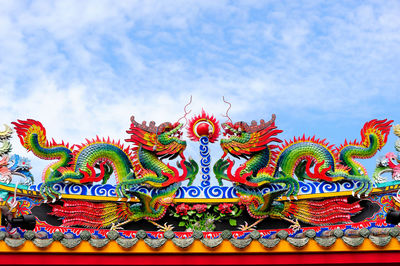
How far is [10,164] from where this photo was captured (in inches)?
404

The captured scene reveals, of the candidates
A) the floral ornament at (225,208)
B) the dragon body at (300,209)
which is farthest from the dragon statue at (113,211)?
the dragon body at (300,209)

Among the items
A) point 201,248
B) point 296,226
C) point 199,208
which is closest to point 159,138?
point 199,208

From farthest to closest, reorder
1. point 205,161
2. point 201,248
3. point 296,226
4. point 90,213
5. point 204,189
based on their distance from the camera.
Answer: point 205,161, point 204,189, point 90,213, point 296,226, point 201,248

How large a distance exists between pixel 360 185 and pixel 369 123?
139 centimetres

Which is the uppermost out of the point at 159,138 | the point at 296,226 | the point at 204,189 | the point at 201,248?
the point at 159,138

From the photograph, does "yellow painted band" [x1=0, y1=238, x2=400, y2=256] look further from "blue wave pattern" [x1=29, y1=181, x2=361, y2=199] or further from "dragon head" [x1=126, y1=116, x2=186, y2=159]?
"dragon head" [x1=126, y1=116, x2=186, y2=159]

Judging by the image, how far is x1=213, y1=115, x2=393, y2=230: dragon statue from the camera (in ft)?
32.0

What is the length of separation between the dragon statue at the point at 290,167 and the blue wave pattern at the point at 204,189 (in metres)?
0.12

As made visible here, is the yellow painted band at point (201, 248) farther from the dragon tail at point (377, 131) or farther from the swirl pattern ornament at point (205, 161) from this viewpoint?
the dragon tail at point (377, 131)

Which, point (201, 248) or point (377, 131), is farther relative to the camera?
point (377, 131)

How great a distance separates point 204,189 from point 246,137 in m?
1.29

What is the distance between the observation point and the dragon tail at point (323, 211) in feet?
32.0

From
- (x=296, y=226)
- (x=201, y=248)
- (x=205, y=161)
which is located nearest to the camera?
(x=201, y=248)

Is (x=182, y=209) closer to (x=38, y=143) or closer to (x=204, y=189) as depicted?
(x=204, y=189)
